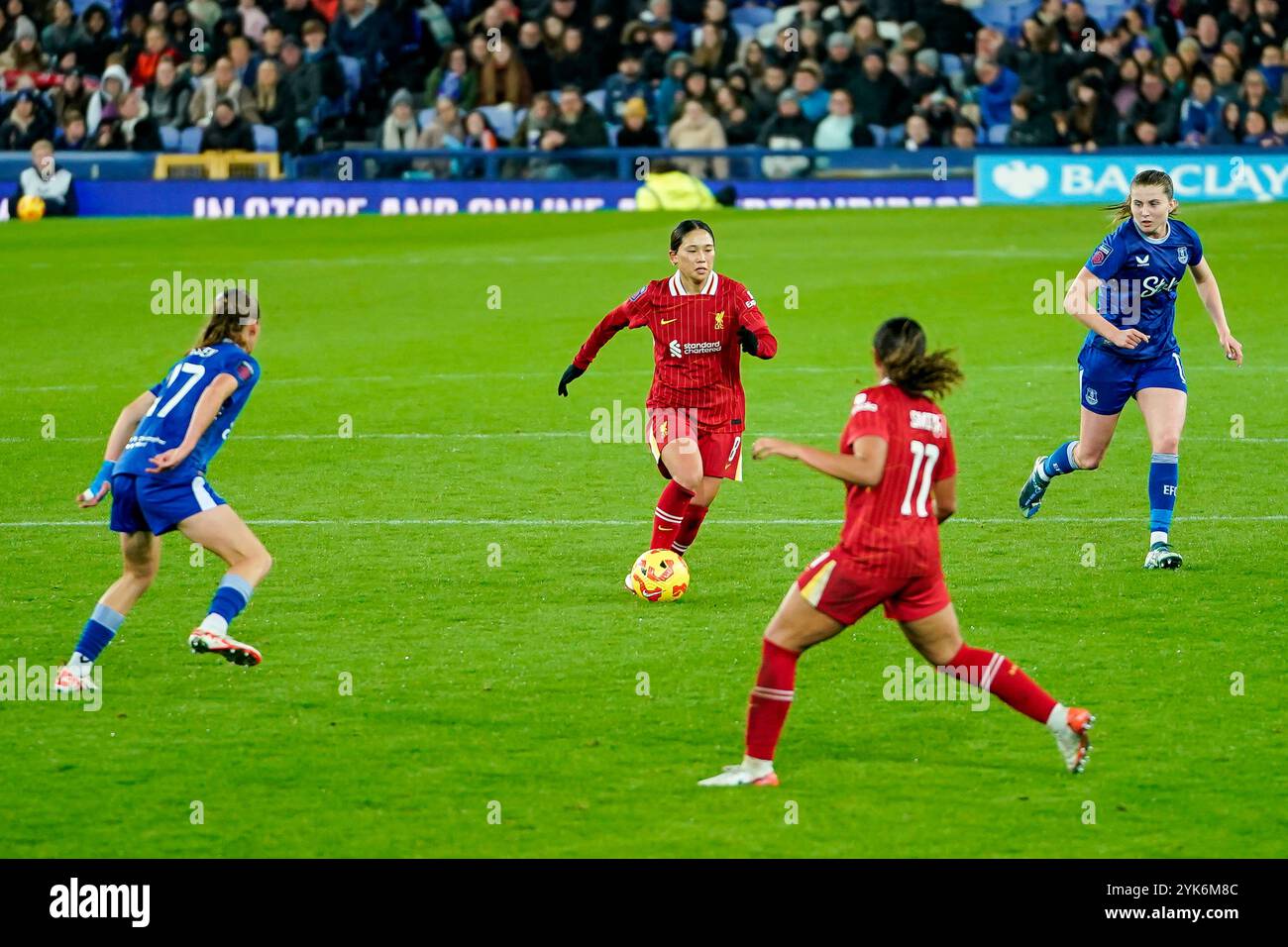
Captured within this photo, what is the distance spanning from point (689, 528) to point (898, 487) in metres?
3.72

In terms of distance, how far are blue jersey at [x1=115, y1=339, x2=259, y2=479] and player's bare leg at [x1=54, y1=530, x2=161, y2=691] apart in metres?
0.37

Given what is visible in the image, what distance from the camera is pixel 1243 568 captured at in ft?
34.7

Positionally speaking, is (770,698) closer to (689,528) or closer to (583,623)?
(583,623)

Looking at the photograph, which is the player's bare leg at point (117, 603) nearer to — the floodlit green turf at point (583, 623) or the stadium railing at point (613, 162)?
the floodlit green turf at point (583, 623)

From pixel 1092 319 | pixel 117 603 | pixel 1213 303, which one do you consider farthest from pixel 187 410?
pixel 1213 303

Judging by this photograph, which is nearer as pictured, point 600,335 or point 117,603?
point 117,603

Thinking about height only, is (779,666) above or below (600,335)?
below

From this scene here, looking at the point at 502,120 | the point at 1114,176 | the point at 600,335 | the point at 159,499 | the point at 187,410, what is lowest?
the point at 159,499

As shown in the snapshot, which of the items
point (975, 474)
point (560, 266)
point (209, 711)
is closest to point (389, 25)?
point (560, 266)

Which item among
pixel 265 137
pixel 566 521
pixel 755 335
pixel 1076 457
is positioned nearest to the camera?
pixel 755 335

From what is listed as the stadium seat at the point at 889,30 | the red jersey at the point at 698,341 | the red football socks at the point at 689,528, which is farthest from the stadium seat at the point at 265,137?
the red football socks at the point at 689,528

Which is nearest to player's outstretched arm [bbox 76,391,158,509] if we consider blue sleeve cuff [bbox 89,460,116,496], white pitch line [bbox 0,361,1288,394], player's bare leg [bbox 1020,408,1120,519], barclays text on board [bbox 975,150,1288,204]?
blue sleeve cuff [bbox 89,460,116,496]

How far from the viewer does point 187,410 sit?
8.23m
